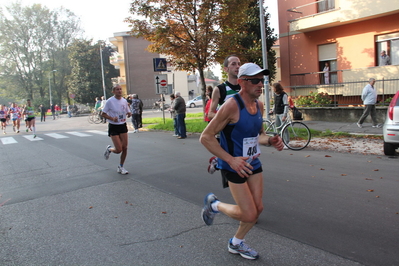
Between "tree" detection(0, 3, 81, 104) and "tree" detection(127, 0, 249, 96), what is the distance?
4825 centimetres

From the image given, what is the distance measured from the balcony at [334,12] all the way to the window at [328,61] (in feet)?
3.67

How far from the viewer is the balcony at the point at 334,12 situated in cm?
1531

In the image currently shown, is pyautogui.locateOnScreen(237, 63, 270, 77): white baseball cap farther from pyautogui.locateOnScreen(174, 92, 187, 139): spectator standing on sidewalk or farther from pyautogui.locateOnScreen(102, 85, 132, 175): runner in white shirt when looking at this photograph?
pyautogui.locateOnScreen(174, 92, 187, 139): spectator standing on sidewalk

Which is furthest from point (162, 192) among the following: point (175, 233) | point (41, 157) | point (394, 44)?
point (394, 44)

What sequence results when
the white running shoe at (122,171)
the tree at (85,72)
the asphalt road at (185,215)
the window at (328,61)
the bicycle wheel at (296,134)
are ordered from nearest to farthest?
the asphalt road at (185,215) < the white running shoe at (122,171) < the bicycle wheel at (296,134) < the window at (328,61) < the tree at (85,72)

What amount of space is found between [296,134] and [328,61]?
10.4 metres

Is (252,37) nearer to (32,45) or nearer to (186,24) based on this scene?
(186,24)

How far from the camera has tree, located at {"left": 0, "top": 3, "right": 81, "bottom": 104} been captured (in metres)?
54.4

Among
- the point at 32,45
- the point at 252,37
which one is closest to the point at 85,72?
the point at 32,45

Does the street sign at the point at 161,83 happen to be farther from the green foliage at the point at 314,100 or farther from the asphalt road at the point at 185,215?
the asphalt road at the point at 185,215

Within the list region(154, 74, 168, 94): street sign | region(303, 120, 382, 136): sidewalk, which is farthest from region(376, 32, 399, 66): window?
region(154, 74, 168, 94): street sign

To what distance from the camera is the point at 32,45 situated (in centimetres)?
5697

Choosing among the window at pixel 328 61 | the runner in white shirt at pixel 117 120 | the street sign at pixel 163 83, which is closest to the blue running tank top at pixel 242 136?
the runner in white shirt at pixel 117 120

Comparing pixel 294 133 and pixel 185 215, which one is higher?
pixel 294 133
